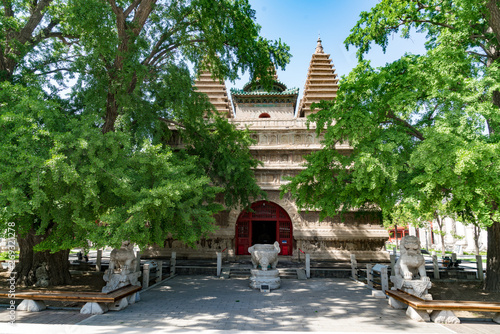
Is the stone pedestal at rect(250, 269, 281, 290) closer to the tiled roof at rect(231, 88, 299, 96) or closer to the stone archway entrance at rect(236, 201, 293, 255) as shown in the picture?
the stone archway entrance at rect(236, 201, 293, 255)

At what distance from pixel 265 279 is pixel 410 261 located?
195 inches

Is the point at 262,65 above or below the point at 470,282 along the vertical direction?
above

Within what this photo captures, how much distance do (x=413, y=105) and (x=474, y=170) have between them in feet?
7.95

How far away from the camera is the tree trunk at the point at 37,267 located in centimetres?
1044

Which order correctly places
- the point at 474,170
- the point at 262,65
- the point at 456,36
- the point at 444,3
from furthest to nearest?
the point at 262,65
the point at 444,3
the point at 456,36
the point at 474,170

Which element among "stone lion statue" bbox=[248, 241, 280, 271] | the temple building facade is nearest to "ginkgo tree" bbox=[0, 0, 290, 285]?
"stone lion statue" bbox=[248, 241, 280, 271]

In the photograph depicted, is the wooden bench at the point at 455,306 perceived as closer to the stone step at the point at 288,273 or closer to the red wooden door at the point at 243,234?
the stone step at the point at 288,273

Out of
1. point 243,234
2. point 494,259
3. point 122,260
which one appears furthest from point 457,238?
point 122,260

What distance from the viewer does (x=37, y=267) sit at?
10641 millimetres

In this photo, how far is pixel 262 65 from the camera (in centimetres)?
1195

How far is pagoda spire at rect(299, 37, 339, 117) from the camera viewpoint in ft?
71.2

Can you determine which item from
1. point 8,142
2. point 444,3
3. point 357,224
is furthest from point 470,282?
point 8,142

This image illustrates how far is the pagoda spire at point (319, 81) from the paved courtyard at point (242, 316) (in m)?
14.6

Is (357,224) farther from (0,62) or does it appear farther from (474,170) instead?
(0,62)
